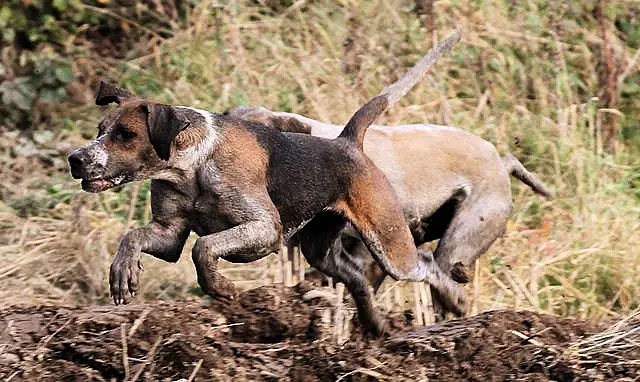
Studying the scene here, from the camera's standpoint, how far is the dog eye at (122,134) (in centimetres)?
518

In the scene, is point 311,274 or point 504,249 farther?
point 504,249

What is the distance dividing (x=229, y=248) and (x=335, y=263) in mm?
1117

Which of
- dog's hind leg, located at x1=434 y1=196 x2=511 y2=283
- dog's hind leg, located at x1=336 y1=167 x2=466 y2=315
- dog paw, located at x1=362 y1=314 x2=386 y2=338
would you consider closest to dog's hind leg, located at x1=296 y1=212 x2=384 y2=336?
dog paw, located at x1=362 y1=314 x2=386 y2=338

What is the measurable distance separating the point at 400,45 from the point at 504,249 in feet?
8.41

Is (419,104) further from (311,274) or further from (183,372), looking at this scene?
(183,372)

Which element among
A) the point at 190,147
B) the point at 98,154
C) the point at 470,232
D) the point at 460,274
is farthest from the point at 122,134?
the point at 470,232

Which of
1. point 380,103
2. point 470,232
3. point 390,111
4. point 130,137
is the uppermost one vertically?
point 130,137

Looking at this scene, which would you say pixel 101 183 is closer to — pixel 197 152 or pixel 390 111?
pixel 197 152

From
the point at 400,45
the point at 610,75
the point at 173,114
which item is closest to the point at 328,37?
the point at 400,45

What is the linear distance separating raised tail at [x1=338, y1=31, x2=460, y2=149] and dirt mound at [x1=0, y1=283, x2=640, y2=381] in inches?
33.4

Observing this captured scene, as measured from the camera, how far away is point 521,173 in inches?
303

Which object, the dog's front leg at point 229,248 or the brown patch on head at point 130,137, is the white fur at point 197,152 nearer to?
the brown patch on head at point 130,137

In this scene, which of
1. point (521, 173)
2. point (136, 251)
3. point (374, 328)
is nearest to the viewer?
point (136, 251)

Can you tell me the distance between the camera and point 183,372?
16.5 ft
